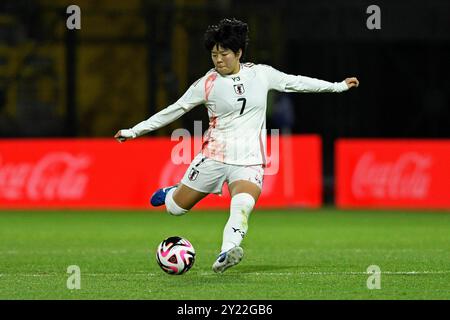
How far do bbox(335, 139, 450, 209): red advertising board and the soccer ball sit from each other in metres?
10.5

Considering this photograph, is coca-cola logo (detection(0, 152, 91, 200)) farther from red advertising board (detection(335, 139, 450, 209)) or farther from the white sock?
the white sock

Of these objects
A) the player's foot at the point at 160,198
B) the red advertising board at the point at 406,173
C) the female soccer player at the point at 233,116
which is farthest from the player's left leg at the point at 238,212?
the red advertising board at the point at 406,173

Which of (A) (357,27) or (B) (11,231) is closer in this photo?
(B) (11,231)

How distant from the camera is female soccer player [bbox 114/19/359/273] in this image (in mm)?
10109

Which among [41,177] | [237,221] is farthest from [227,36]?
[41,177]

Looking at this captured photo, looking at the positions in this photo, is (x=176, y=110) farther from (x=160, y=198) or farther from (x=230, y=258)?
(x=230, y=258)

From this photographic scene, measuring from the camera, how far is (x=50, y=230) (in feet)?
52.9

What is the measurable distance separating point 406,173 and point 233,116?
1030cm

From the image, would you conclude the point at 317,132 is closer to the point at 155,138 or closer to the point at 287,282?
the point at 155,138

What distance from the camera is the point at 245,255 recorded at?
12.5 meters

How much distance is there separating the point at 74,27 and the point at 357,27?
5689 mm

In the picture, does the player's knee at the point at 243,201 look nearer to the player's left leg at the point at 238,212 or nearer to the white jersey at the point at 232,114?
the player's left leg at the point at 238,212
